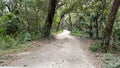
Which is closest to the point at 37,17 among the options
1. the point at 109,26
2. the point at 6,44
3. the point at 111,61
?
the point at 6,44

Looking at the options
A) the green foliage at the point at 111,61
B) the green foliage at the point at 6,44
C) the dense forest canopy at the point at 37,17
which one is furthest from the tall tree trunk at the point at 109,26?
the green foliage at the point at 6,44

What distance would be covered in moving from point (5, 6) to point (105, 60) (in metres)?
15.3

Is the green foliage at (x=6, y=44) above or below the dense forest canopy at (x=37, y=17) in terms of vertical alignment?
below

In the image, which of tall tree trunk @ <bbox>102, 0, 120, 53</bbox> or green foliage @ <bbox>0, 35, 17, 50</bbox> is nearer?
tall tree trunk @ <bbox>102, 0, 120, 53</bbox>

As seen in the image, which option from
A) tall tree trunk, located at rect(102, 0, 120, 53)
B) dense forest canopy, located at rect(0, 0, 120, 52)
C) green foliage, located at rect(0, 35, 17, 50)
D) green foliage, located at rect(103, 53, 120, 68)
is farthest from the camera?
dense forest canopy, located at rect(0, 0, 120, 52)

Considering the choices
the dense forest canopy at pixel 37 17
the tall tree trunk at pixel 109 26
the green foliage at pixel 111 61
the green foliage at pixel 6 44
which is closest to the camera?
the green foliage at pixel 111 61

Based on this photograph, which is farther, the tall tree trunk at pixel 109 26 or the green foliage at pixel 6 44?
the green foliage at pixel 6 44

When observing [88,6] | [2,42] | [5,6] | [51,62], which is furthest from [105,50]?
[5,6]

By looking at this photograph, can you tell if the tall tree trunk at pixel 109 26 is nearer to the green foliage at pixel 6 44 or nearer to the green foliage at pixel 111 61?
the green foliage at pixel 111 61

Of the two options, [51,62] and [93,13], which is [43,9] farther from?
[51,62]

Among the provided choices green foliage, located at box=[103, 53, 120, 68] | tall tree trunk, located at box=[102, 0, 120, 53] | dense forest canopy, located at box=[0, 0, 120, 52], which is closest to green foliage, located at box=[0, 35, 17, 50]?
dense forest canopy, located at box=[0, 0, 120, 52]

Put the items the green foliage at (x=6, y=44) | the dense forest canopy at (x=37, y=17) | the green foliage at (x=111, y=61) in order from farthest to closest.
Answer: the dense forest canopy at (x=37, y=17), the green foliage at (x=6, y=44), the green foliage at (x=111, y=61)

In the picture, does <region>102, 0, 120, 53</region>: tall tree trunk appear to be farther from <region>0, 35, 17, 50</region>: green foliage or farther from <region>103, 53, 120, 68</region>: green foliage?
<region>0, 35, 17, 50</region>: green foliage

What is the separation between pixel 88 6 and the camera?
2370 centimetres
